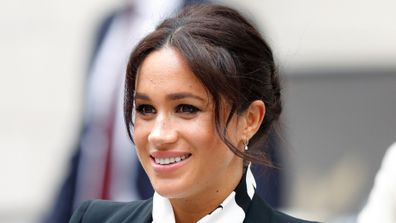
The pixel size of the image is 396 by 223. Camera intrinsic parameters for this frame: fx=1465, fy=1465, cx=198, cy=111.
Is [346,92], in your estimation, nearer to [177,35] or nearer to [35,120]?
[35,120]

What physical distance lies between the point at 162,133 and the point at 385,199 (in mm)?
1087

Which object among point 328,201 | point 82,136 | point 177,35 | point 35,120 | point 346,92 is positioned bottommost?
point 35,120

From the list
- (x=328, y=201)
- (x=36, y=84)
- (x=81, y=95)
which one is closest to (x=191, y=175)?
Result: (x=328, y=201)

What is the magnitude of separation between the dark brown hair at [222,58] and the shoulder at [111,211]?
0.22 m

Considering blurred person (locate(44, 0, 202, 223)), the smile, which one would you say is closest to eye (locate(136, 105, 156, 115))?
the smile

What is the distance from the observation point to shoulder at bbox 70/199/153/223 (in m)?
3.43

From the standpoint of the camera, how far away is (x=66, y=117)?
9.40 m

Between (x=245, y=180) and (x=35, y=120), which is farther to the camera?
(x=35, y=120)

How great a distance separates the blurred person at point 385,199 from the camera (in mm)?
4008

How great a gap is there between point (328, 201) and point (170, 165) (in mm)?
4259

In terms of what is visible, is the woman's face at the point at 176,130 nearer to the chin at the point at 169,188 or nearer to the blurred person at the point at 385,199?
the chin at the point at 169,188

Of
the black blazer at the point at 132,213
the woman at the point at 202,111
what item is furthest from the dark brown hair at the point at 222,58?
the black blazer at the point at 132,213

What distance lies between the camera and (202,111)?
10.3ft

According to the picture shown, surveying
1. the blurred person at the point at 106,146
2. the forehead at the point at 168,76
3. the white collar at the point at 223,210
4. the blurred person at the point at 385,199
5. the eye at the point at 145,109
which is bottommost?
the blurred person at the point at 106,146
